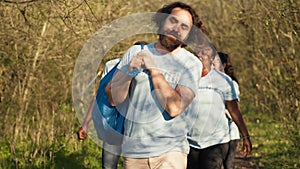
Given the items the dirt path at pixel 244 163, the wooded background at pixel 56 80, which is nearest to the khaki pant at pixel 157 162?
the wooded background at pixel 56 80

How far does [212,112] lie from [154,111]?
6.96 feet

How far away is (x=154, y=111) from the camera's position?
436 centimetres

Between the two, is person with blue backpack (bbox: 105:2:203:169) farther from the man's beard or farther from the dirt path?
the dirt path

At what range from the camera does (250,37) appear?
16.0 meters

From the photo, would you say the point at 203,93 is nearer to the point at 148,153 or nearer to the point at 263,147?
the point at 148,153

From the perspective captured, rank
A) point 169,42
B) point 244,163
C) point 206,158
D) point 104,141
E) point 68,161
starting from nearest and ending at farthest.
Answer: point 169,42 → point 104,141 → point 206,158 → point 68,161 → point 244,163

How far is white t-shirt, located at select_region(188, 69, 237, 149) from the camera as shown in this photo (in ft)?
20.2

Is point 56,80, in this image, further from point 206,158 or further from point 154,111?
point 154,111

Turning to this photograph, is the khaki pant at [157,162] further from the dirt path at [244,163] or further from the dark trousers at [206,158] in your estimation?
the dirt path at [244,163]

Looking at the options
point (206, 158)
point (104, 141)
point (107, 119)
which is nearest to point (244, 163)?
point (206, 158)

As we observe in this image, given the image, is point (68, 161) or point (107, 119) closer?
point (107, 119)

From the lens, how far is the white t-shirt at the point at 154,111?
431 cm

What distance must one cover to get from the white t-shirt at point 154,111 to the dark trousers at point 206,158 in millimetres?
1913

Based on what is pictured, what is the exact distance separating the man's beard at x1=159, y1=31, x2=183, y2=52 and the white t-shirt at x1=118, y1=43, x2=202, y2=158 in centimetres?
5
